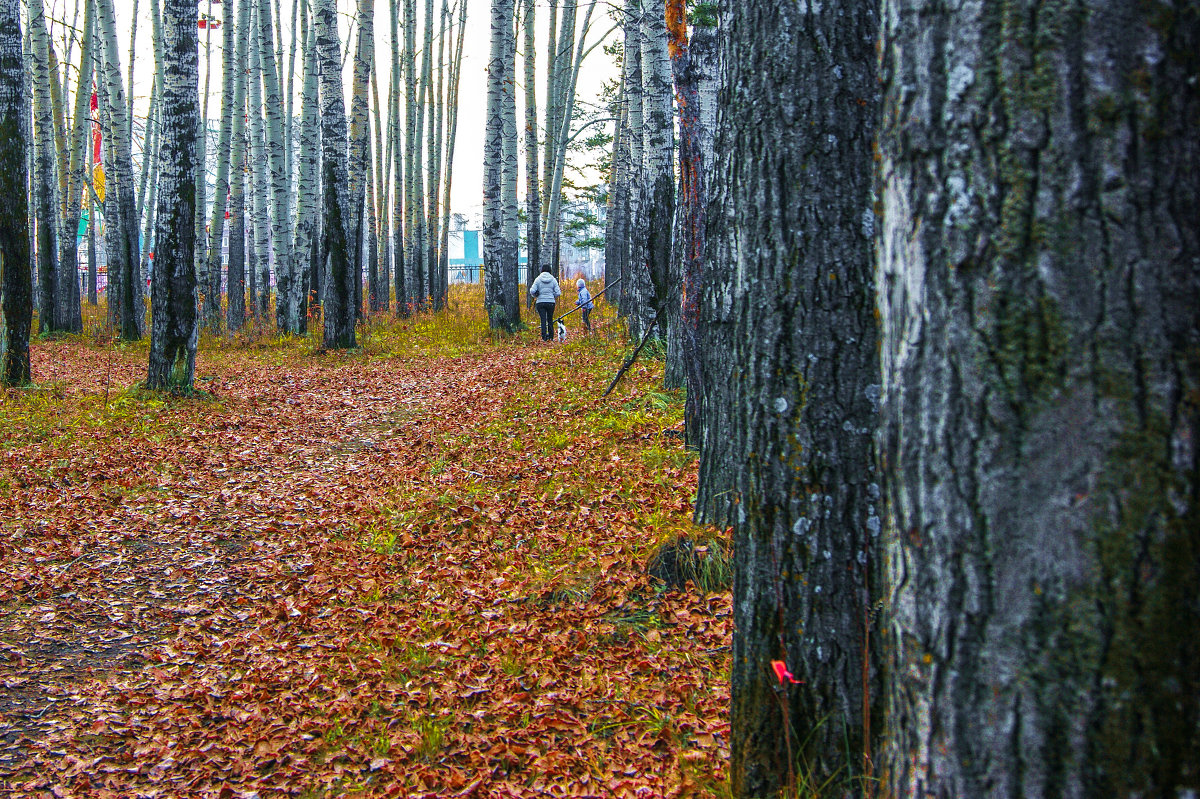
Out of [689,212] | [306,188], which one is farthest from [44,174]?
[689,212]

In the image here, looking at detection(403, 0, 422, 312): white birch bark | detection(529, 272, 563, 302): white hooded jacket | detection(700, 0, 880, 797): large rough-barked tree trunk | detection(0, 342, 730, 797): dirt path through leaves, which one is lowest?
detection(0, 342, 730, 797): dirt path through leaves

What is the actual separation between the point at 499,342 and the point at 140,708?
12788 millimetres

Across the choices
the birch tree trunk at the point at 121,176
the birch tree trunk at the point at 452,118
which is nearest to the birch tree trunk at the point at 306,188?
the birch tree trunk at the point at 121,176

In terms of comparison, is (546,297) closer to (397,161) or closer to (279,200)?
(279,200)

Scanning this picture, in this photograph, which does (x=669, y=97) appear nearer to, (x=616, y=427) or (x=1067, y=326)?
(x=616, y=427)

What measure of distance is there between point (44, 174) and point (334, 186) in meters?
6.20

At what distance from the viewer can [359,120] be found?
651 inches

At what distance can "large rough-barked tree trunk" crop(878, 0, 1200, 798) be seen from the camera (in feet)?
3.98

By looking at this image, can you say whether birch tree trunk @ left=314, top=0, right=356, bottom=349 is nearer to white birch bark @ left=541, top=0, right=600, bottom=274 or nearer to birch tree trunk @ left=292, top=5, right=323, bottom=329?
birch tree trunk @ left=292, top=5, right=323, bottom=329

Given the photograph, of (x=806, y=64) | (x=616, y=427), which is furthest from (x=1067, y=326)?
(x=616, y=427)

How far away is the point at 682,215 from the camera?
6.28 meters

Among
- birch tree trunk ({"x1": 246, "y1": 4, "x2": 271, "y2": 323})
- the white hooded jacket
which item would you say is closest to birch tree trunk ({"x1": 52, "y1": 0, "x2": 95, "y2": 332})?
birch tree trunk ({"x1": 246, "y1": 4, "x2": 271, "y2": 323})

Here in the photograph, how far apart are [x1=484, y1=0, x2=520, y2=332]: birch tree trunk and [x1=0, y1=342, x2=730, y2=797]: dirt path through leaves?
27.8ft

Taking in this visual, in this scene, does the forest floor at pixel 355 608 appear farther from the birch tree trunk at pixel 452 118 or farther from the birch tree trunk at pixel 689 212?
the birch tree trunk at pixel 452 118
